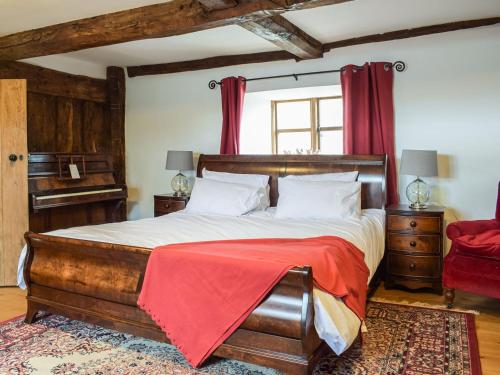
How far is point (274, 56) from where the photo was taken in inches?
192

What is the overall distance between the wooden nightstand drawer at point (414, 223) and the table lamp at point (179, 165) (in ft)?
7.78

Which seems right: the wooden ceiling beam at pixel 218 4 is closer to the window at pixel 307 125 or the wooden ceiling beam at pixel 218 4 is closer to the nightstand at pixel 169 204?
the window at pixel 307 125

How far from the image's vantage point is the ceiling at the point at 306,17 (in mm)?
3430

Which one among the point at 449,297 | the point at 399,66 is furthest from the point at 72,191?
the point at 449,297

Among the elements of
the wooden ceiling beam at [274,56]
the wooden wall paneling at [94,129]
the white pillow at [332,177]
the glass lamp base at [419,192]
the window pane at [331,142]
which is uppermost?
the wooden ceiling beam at [274,56]

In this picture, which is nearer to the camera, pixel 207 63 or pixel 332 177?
pixel 332 177

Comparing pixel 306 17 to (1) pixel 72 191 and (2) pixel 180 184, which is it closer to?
(2) pixel 180 184

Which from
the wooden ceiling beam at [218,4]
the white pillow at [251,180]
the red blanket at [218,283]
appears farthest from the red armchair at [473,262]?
the wooden ceiling beam at [218,4]

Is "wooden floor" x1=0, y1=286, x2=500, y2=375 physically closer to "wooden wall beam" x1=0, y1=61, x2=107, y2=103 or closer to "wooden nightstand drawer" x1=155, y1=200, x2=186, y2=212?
"wooden nightstand drawer" x1=155, y1=200, x2=186, y2=212

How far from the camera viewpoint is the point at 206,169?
4.95 metres

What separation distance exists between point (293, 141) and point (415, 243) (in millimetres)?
1980

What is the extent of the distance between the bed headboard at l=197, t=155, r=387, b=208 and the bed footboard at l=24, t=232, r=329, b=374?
6.97ft

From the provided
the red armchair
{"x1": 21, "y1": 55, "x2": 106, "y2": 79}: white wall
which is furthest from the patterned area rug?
{"x1": 21, "y1": 55, "x2": 106, "y2": 79}: white wall

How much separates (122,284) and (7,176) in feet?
7.31
